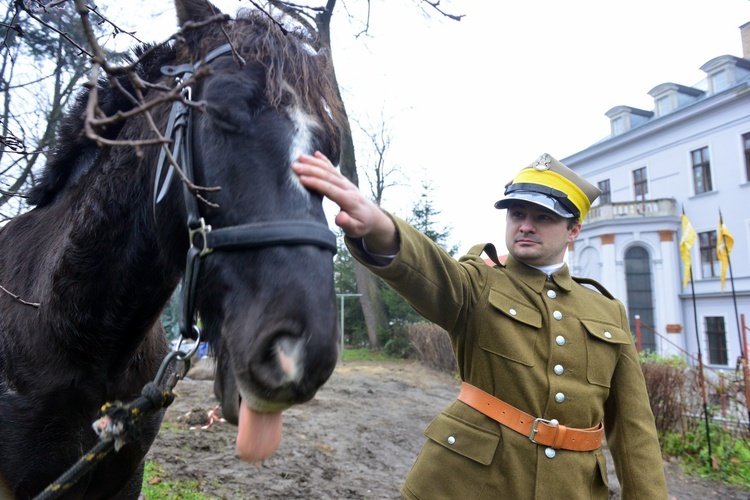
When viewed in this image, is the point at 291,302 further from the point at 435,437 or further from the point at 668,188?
the point at 668,188

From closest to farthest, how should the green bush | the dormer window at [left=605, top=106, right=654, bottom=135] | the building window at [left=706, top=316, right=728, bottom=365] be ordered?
1. the green bush
2. the building window at [left=706, top=316, right=728, bottom=365]
3. the dormer window at [left=605, top=106, right=654, bottom=135]

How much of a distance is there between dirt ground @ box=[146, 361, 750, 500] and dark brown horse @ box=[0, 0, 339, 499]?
230 cm

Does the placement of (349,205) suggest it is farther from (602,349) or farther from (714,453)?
(714,453)

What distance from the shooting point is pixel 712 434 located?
7121 mm

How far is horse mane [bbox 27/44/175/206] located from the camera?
191cm

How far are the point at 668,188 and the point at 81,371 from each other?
30.4 m

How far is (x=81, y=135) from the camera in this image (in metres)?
1.92

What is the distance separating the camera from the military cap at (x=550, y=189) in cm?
234

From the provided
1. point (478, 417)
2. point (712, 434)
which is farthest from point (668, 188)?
point (478, 417)

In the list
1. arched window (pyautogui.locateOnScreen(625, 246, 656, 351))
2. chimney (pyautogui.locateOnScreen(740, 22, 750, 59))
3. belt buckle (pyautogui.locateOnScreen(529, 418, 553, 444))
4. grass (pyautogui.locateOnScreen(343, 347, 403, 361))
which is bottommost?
grass (pyautogui.locateOnScreen(343, 347, 403, 361))

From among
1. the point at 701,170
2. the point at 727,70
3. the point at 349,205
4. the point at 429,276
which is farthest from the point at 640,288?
the point at 349,205

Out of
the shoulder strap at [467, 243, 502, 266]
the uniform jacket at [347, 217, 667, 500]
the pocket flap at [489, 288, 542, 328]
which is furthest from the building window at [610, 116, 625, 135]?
the pocket flap at [489, 288, 542, 328]

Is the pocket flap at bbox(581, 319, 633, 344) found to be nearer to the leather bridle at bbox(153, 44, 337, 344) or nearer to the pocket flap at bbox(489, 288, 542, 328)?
the pocket flap at bbox(489, 288, 542, 328)

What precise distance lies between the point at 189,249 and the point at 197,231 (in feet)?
0.32
